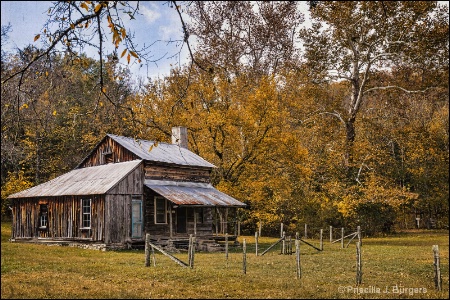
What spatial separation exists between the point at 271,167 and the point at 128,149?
990 cm

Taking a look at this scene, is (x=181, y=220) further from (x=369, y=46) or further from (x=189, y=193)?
(x=369, y=46)

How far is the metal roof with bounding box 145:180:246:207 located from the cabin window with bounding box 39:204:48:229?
6676 millimetres

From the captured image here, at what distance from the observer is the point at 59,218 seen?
28359 millimetres

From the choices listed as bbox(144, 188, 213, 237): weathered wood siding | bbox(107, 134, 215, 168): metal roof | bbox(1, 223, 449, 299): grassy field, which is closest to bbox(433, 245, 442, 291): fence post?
bbox(1, 223, 449, 299): grassy field

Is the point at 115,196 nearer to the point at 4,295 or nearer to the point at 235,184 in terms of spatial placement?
the point at 235,184

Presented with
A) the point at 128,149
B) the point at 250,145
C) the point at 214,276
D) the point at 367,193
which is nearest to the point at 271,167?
the point at 250,145

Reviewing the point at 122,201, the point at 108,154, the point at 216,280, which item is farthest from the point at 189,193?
the point at 216,280

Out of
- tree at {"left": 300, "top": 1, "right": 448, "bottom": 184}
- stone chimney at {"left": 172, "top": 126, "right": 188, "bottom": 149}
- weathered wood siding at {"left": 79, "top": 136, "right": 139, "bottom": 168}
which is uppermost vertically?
tree at {"left": 300, "top": 1, "right": 448, "bottom": 184}

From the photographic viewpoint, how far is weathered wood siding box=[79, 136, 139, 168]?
29.9 meters

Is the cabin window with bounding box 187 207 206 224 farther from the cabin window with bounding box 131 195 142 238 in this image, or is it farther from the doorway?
the cabin window with bounding box 131 195 142 238

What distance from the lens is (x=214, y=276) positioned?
14.1 meters

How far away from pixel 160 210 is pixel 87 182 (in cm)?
457

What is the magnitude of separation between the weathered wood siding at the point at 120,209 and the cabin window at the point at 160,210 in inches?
67.0

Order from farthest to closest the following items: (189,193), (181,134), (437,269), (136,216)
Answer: (181,134) < (189,193) < (136,216) < (437,269)
